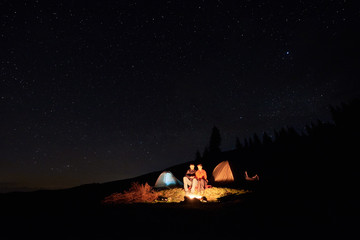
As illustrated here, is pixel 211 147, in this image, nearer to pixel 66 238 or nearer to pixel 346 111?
pixel 346 111

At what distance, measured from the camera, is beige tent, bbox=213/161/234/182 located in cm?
1396

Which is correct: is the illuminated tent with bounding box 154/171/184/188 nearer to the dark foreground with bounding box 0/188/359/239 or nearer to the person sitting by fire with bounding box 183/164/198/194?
the person sitting by fire with bounding box 183/164/198/194

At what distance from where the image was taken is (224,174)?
14367 mm

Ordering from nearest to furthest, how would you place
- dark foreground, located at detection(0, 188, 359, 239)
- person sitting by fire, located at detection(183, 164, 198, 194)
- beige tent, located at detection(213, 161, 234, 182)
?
dark foreground, located at detection(0, 188, 359, 239) → person sitting by fire, located at detection(183, 164, 198, 194) → beige tent, located at detection(213, 161, 234, 182)

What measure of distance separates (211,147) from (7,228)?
2017 inches

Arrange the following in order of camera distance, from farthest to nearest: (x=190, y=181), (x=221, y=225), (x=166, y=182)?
(x=166, y=182)
(x=190, y=181)
(x=221, y=225)

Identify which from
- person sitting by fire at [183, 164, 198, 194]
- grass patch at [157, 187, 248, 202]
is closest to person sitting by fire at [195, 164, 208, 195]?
person sitting by fire at [183, 164, 198, 194]

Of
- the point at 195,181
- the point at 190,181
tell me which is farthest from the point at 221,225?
the point at 190,181

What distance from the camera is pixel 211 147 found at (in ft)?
178

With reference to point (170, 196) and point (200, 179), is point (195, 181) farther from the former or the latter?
point (170, 196)

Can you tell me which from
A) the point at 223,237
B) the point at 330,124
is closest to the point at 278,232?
the point at 223,237

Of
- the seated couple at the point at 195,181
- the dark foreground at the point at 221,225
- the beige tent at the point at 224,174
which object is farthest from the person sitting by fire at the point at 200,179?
the beige tent at the point at 224,174

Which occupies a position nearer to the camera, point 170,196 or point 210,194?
point 210,194

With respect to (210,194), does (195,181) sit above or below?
above
